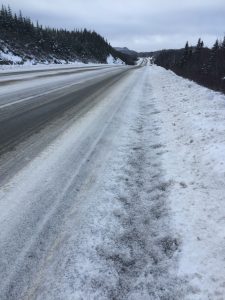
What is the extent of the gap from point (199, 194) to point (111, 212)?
1.30 m

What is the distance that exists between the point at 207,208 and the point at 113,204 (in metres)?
1.17

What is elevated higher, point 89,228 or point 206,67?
point 89,228

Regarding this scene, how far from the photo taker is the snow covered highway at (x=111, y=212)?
2.71 metres

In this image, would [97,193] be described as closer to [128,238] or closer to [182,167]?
[128,238]

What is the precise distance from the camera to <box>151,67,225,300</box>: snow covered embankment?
9.32 ft

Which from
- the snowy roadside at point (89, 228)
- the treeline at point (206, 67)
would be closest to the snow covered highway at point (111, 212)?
the snowy roadside at point (89, 228)

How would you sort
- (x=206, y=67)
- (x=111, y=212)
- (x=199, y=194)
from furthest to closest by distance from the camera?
1. (x=206, y=67)
2. (x=199, y=194)
3. (x=111, y=212)

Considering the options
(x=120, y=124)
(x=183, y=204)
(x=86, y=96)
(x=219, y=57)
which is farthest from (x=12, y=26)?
(x=183, y=204)

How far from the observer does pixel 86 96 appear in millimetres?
13039

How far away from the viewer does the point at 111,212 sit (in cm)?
382

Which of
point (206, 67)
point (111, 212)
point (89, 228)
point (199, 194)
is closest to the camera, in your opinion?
point (89, 228)

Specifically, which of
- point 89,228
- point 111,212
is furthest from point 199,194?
point 89,228

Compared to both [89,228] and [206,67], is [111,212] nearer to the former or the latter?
[89,228]

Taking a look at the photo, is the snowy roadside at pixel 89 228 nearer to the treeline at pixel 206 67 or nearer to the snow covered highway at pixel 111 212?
the snow covered highway at pixel 111 212
